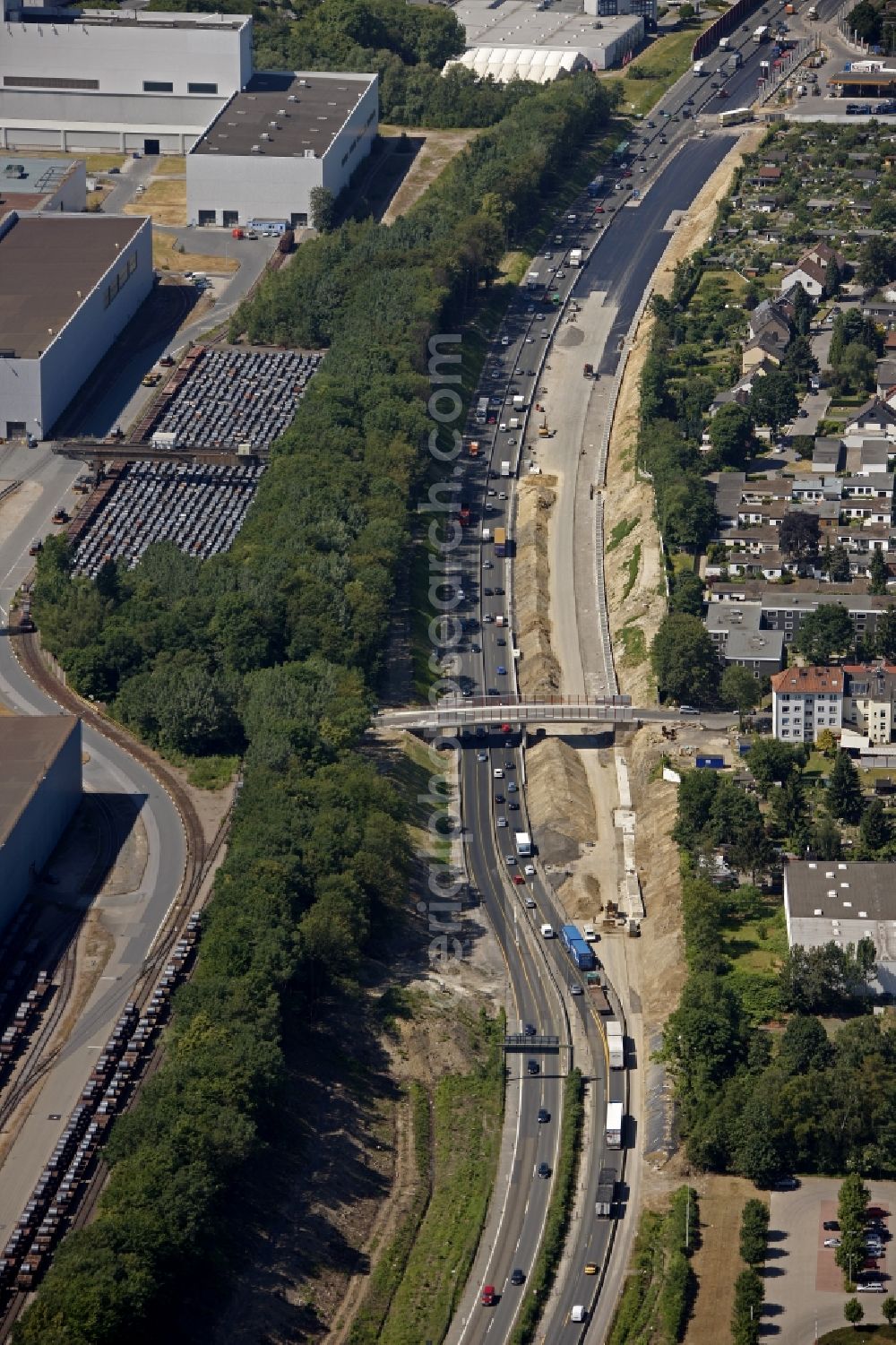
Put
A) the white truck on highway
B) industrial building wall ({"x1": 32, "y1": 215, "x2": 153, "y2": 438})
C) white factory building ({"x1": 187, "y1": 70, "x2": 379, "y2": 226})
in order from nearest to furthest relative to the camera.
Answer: the white truck on highway < industrial building wall ({"x1": 32, "y1": 215, "x2": 153, "y2": 438}) < white factory building ({"x1": 187, "y1": 70, "x2": 379, "y2": 226})

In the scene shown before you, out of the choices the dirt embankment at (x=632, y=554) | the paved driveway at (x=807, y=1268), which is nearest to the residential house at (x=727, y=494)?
the dirt embankment at (x=632, y=554)

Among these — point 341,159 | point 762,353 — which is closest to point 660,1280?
point 762,353

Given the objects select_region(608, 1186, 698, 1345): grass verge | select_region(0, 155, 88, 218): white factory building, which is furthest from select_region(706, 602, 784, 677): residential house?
select_region(0, 155, 88, 218): white factory building

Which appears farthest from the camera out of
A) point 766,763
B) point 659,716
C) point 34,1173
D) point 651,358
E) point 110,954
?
point 651,358

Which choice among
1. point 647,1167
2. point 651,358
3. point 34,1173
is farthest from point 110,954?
point 651,358

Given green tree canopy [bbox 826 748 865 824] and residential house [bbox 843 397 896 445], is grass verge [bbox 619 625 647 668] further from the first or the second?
residential house [bbox 843 397 896 445]

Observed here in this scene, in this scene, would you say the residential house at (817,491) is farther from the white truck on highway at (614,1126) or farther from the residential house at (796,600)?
the white truck on highway at (614,1126)

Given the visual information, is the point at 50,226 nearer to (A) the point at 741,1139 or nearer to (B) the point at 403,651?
(B) the point at 403,651
